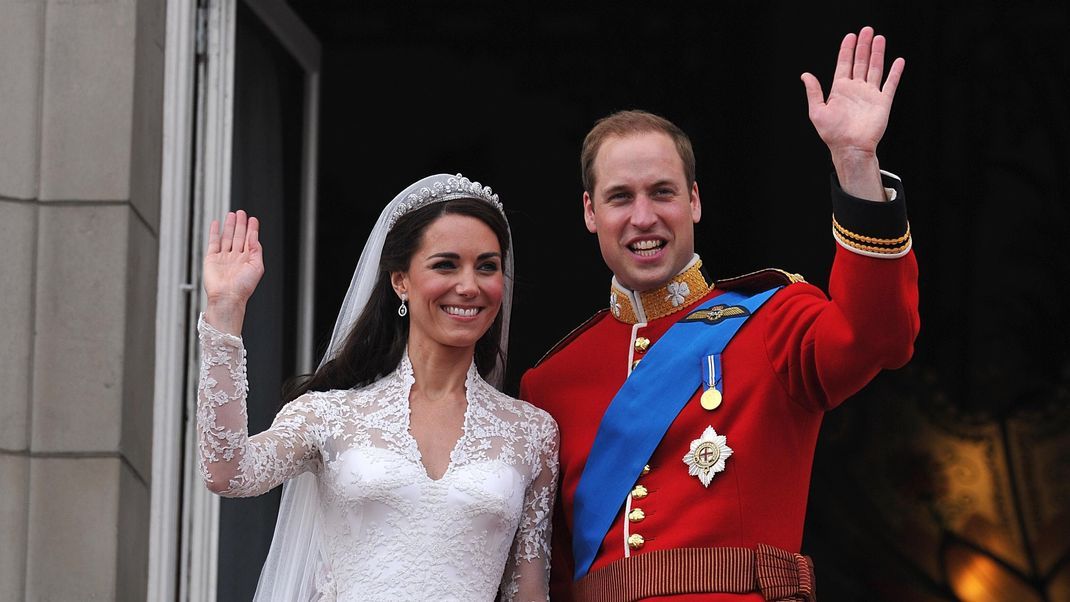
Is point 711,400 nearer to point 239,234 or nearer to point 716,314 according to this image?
point 716,314

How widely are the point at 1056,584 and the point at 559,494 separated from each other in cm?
351

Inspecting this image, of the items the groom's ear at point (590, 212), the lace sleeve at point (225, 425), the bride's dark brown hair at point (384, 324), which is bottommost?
the lace sleeve at point (225, 425)

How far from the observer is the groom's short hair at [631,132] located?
11.2ft

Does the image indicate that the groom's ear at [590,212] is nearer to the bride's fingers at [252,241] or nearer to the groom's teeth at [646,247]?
the groom's teeth at [646,247]

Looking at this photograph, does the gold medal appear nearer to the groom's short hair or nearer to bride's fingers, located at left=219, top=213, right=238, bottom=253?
the groom's short hair

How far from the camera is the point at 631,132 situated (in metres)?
3.41

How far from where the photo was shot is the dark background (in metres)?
6.26

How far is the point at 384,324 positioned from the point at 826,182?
334 cm

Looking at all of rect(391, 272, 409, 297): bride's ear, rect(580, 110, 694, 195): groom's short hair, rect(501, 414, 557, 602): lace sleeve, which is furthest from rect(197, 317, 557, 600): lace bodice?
rect(580, 110, 694, 195): groom's short hair

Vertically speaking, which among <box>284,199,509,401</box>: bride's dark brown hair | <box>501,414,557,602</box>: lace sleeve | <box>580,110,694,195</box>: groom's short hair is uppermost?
<box>580,110,694,195</box>: groom's short hair

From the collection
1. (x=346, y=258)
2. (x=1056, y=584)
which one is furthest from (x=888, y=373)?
(x=346, y=258)

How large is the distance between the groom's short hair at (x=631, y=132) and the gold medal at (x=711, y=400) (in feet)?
1.62

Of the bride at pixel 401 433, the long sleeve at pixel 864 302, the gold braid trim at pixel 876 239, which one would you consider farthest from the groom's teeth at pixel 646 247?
the gold braid trim at pixel 876 239

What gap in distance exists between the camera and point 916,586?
632 cm
